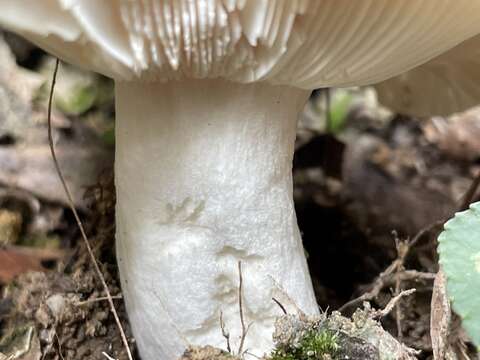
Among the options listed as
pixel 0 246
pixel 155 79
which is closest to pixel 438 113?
pixel 155 79

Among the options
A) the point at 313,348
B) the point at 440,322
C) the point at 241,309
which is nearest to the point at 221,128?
the point at 241,309

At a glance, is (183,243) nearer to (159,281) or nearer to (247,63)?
(159,281)

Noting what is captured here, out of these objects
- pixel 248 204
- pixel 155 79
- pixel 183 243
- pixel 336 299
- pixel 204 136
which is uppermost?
pixel 155 79

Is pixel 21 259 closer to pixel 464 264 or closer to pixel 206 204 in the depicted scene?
pixel 206 204

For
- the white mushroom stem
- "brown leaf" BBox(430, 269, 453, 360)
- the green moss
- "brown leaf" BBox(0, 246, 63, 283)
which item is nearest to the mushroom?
the white mushroom stem

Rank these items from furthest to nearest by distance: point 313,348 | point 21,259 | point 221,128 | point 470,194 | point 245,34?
1. point 470,194
2. point 21,259
3. point 221,128
4. point 313,348
5. point 245,34

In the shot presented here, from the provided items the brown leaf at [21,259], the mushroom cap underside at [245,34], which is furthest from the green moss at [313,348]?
the brown leaf at [21,259]
